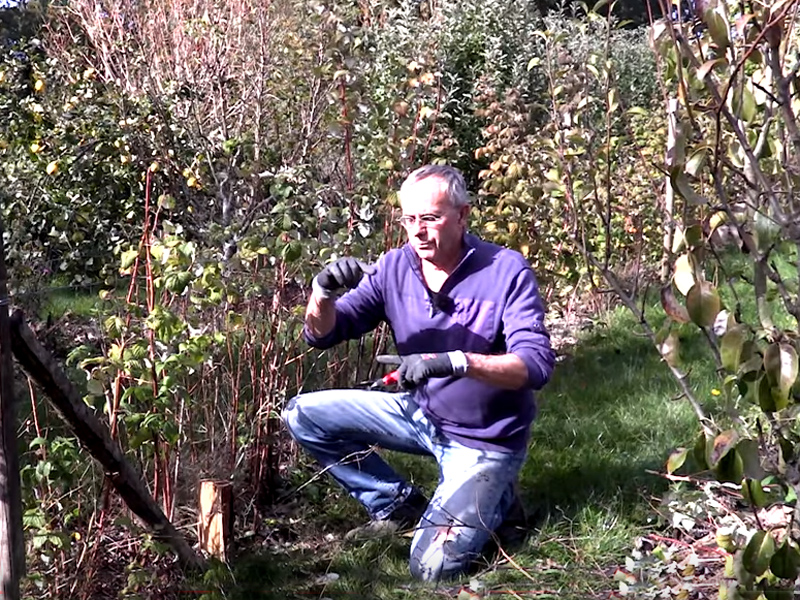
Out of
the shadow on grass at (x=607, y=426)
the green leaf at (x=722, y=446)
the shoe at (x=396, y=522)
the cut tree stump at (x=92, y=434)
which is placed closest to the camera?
the green leaf at (x=722, y=446)

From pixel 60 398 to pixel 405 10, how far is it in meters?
7.69

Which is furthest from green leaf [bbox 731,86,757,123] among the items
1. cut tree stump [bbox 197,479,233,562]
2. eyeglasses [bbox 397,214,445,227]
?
cut tree stump [bbox 197,479,233,562]

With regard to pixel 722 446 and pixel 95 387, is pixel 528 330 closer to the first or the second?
pixel 95 387

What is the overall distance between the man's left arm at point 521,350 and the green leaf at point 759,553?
139 cm

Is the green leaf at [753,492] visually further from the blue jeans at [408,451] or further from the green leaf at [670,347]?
the blue jeans at [408,451]

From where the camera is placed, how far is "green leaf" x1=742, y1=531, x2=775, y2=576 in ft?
6.22

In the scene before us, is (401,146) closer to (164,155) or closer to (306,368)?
(306,368)

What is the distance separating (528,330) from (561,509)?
82 centimetres

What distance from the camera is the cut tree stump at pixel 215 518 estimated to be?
343 cm

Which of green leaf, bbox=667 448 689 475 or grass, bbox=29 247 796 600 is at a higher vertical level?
green leaf, bbox=667 448 689 475

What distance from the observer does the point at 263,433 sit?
3.95m

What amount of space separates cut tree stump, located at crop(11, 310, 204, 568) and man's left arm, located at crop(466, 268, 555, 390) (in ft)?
3.37

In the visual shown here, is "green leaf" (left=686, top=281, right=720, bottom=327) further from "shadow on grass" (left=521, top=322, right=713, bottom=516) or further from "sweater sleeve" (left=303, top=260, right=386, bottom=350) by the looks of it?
"shadow on grass" (left=521, top=322, right=713, bottom=516)

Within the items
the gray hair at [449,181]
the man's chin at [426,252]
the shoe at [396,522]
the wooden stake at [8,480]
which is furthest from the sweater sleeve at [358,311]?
the wooden stake at [8,480]
